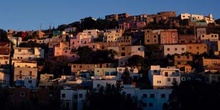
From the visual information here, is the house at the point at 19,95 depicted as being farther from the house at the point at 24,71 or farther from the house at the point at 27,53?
the house at the point at 27,53

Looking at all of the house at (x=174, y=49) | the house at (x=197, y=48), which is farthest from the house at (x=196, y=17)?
the house at (x=174, y=49)

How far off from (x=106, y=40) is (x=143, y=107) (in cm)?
2538

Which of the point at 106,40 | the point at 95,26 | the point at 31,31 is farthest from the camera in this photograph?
the point at 31,31

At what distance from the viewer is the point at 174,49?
60438mm

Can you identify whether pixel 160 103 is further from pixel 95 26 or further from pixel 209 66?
pixel 95 26

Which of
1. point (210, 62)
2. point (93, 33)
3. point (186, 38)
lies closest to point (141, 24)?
point (93, 33)

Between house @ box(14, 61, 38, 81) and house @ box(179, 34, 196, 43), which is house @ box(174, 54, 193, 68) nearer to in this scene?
house @ box(179, 34, 196, 43)

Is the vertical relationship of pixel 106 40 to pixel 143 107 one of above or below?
above

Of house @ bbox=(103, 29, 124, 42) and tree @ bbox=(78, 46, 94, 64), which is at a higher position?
house @ bbox=(103, 29, 124, 42)

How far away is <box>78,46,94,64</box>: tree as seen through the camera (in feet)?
196

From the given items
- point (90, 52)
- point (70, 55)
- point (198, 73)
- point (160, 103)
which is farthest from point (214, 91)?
point (70, 55)

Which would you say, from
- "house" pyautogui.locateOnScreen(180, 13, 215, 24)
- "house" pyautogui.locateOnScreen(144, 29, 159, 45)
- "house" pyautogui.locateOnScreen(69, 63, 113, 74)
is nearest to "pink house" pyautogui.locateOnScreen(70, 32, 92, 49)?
"house" pyautogui.locateOnScreen(144, 29, 159, 45)

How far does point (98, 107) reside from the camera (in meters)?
38.4

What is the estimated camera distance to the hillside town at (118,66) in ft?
131
